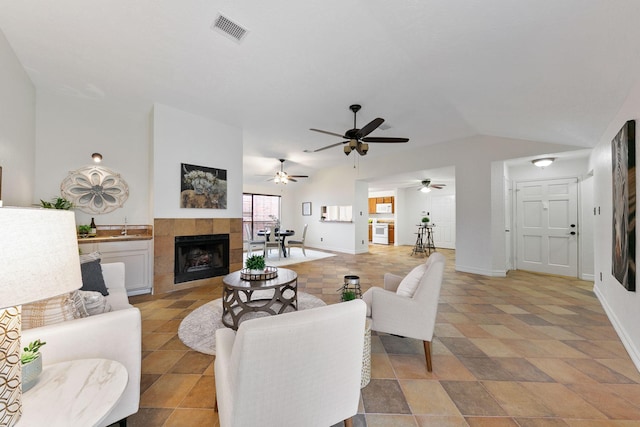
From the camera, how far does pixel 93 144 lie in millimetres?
3752

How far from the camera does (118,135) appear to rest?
3916 millimetres

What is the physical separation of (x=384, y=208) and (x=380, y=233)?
1097mm

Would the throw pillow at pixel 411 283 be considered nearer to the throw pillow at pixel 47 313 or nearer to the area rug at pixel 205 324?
the area rug at pixel 205 324

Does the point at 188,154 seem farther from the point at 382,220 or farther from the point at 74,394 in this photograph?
the point at 382,220

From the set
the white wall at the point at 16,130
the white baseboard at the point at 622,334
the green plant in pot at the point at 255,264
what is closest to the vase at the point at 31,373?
the green plant in pot at the point at 255,264

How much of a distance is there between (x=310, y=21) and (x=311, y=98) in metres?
1.34

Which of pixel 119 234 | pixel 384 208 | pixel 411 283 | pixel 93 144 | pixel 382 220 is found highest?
pixel 93 144

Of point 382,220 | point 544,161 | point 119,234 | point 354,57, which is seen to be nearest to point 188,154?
point 119,234

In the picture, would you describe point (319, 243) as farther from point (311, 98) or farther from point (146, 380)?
point (146, 380)

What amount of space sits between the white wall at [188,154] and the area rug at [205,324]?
1691mm

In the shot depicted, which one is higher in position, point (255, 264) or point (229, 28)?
point (229, 28)

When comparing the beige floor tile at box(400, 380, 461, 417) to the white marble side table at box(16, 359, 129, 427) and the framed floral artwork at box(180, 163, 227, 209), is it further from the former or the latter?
the framed floral artwork at box(180, 163, 227, 209)

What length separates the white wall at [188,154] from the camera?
12.3 feet

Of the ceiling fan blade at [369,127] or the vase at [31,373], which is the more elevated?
the ceiling fan blade at [369,127]
